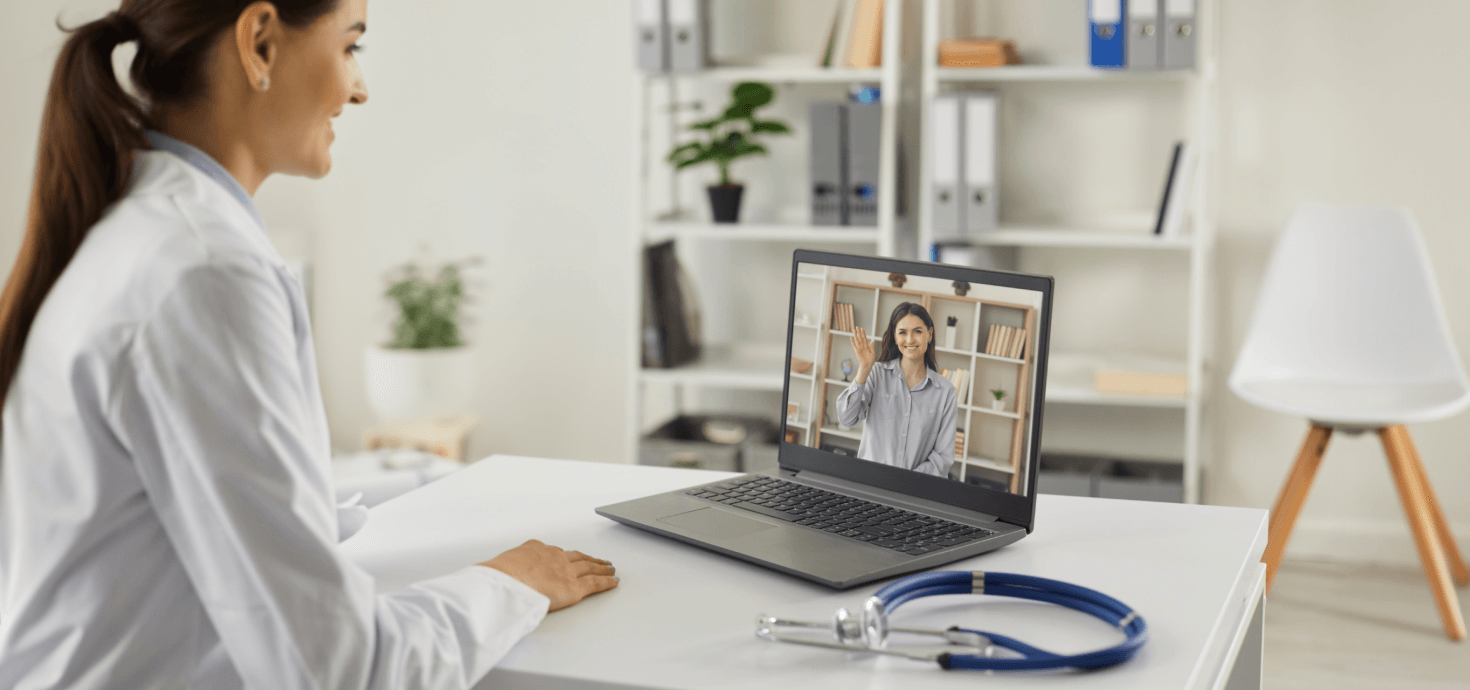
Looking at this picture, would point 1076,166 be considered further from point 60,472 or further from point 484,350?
point 60,472

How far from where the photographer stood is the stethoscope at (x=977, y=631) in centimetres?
90

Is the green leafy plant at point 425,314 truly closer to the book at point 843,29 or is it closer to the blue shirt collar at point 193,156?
the book at point 843,29

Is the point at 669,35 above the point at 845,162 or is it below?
above

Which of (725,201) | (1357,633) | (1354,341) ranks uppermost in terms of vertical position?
(725,201)

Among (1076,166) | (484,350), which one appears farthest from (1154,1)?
(484,350)

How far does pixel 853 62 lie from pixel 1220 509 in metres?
2.01

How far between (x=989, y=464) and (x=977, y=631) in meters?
0.26

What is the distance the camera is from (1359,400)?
9.37 feet

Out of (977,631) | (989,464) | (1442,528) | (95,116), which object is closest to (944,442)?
(989,464)

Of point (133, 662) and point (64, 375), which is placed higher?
point (64, 375)

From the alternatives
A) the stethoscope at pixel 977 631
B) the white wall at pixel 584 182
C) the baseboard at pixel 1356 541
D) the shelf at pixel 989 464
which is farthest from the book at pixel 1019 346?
the baseboard at pixel 1356 541

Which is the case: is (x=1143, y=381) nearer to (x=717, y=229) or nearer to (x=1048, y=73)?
(x=1048, y=73)

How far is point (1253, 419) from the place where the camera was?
3340mm

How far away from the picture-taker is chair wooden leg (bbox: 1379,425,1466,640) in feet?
9.00
